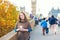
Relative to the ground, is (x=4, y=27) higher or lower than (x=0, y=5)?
lower

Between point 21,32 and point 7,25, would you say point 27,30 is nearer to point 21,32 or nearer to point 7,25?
point 21,32

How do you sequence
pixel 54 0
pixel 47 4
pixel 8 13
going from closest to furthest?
pixel 8 13 → pixel 54 0 → pixel 47 4

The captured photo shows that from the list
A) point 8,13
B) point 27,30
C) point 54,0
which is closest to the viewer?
point 27,30

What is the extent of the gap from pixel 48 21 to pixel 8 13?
120 inches

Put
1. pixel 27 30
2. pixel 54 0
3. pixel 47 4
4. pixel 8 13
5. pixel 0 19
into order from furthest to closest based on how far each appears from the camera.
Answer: pixel 47 4, pixel 54 0, pixel 8 13, pixel 0 19, pixel 27 30

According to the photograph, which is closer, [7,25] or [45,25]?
[7,25]

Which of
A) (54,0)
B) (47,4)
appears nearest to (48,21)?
(54,0)

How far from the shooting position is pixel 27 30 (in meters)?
9.64

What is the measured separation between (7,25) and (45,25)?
9.92 ft

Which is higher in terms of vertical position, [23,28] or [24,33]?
[23,28]

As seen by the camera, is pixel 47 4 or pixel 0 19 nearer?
pixel 0 19

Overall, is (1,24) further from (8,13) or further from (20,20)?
(20,20)

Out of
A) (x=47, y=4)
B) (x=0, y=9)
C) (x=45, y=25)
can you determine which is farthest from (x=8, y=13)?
(x=47, y=4)

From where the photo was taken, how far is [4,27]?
19031mm
